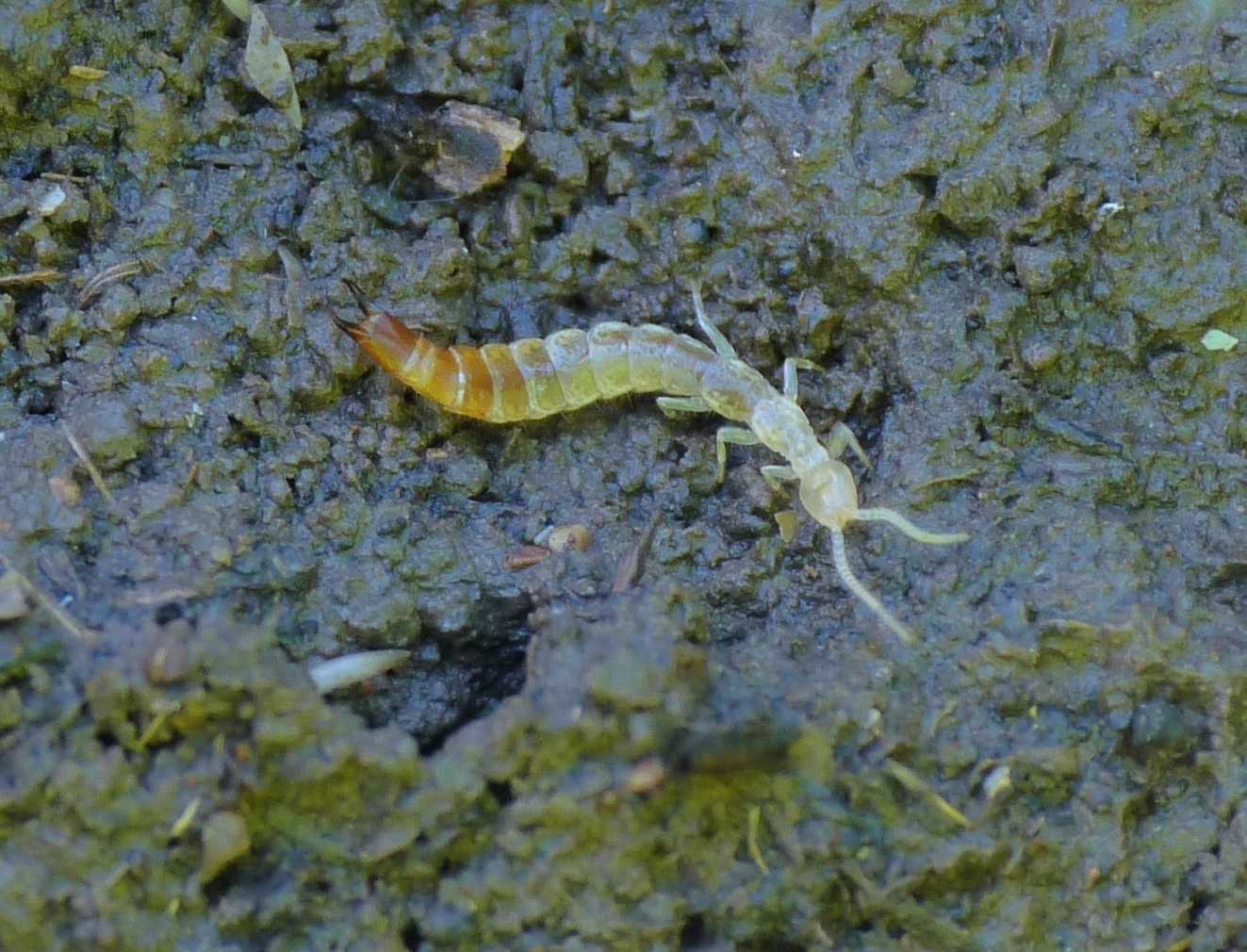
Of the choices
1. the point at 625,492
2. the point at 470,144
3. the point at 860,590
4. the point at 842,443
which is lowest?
the point at 625,492

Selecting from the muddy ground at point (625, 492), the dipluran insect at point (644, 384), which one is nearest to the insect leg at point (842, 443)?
the dipluran insect at point (644, 384)

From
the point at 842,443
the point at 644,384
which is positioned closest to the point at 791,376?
the point at 842,443

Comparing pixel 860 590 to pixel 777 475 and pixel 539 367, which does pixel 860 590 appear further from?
pixel 539 367

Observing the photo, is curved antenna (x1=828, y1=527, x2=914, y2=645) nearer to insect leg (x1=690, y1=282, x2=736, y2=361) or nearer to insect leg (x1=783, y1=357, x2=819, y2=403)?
insect leg (x1=783, y1=357, x2=819, y2=403)

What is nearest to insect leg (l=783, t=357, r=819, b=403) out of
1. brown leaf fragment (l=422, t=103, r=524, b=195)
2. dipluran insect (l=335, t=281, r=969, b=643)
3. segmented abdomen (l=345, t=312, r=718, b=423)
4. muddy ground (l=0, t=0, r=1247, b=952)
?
dipluran insect (l=335, t=281, r=969, b=643)

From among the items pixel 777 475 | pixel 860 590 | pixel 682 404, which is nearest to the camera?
pixel 860 590

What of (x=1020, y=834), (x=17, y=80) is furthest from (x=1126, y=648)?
(x=17, y=80)

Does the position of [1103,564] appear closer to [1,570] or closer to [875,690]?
[875,690]
